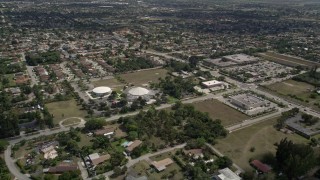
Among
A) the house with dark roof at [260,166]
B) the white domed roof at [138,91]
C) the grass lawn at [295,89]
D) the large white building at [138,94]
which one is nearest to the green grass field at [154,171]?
the house with dark roof at [260,166]

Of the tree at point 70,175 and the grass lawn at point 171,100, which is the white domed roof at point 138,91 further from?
the tree at point 70,175

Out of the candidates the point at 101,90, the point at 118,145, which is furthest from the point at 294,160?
the point at 101,90

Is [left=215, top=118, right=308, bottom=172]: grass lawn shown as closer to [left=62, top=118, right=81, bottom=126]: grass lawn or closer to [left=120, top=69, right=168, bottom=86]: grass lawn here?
[left=62, top=118, right=81, bottom=126]: grass lawn

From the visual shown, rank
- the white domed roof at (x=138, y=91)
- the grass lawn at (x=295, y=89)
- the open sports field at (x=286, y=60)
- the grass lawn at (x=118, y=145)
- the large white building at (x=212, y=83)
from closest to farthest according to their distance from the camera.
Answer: the grass lawn at (x=118, y=145)
the white domed roof at (x=138, y=91)
the grass lawn at (x=295, y=89)
the large white building at (x=212, y=83)
the open sports field at (x=286, y=60)

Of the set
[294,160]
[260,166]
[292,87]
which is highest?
[294,160]

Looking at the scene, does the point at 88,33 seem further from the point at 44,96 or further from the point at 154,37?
the point at 44,96

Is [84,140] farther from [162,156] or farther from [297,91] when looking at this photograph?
[297,91]

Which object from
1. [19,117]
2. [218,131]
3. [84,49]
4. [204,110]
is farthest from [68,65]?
[218,131]
